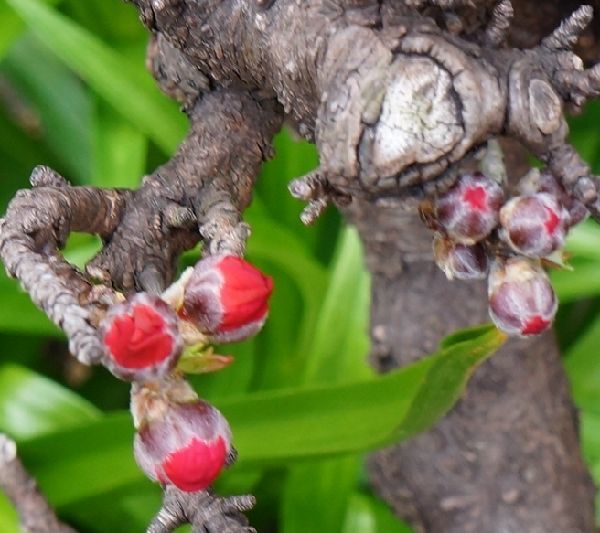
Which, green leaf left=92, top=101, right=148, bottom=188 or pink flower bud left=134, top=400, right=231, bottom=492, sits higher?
pink flower bud left=134, top=400, right=231, bottom=492

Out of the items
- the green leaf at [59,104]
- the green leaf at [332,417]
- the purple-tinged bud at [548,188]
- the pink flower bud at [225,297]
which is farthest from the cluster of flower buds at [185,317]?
the green leaf at [59,104]

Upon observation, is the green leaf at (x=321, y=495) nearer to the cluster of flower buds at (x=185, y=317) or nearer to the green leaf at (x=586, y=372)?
the green leaf at (x=586, y=372)

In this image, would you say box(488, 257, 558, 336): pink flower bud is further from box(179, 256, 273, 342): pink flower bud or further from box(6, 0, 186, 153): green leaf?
box(6, 0, 186, 153): green leaf

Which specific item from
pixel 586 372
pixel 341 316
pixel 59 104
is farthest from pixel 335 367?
pixel 59 104

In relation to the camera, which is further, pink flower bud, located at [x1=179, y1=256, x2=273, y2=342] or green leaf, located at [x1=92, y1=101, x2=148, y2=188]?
green leaf, located at [x1=92, y1=101, x2=148, y2=188]

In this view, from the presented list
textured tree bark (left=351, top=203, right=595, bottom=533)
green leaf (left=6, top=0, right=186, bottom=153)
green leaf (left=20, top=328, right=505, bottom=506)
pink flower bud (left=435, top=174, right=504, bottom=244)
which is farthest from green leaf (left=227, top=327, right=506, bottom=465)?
green leaf (left=6, top=0, right=186, bottom=153)

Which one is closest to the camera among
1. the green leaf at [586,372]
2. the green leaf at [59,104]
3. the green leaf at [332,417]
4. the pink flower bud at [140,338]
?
the pink flower bud at [140,338]

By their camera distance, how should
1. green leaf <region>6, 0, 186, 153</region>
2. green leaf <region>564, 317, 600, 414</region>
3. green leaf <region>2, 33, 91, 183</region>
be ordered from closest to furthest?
green leaf <region>6, 0, 186, 153</region>, green leaf <region>564, 317, 600, 414</region>, green leaf <region>2, 33, 91, 183</region>
